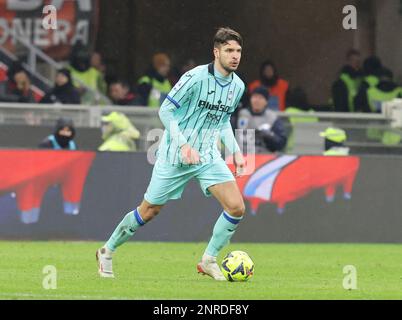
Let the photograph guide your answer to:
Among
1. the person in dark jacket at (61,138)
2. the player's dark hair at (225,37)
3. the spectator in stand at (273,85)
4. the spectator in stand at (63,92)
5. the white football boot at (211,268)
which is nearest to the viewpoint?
the player's dark hair at (225,37)

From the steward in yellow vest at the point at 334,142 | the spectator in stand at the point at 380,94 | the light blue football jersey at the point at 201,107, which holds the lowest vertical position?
the steward in yellow vest at the point at 334,142

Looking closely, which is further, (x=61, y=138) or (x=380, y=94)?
(x=380, y=94)

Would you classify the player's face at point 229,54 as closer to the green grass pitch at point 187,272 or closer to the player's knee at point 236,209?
the player's knee at point 236,209

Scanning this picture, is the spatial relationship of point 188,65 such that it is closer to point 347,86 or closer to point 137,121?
point 347,86

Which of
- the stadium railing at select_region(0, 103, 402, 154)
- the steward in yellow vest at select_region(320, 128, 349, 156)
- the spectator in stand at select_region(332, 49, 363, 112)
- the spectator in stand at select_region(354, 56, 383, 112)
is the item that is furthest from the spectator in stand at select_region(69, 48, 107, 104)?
the steward in yellow vest at select_region(320, 128, 349, 156)

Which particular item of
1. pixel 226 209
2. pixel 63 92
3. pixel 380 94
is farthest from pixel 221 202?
pixel 380 94

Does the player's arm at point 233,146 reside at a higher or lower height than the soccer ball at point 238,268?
higher

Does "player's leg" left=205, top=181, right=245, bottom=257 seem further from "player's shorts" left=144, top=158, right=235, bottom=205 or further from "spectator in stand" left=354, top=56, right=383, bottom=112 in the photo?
"spectator in stand" left=354, top=56, right=383, bottom=112

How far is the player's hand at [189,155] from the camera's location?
1192cm

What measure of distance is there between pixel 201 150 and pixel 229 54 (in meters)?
0.97

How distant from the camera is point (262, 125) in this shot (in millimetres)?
19594

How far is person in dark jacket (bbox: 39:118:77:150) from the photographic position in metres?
19.0

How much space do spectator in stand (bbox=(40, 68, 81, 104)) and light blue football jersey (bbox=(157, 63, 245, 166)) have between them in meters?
9.28

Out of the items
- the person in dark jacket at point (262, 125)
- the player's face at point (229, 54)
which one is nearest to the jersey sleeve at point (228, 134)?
the player's face at point (229, 54)
